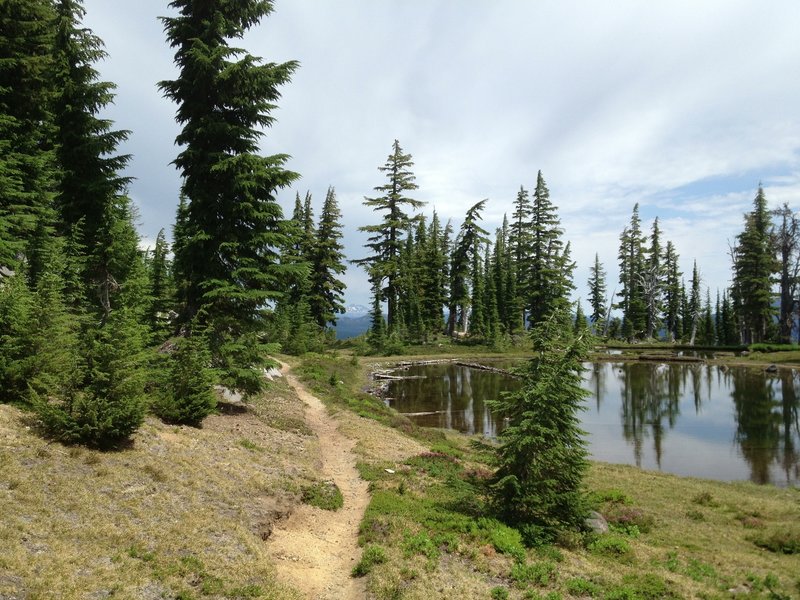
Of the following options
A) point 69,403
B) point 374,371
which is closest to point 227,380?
point 69,403

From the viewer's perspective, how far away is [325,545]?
9.83m

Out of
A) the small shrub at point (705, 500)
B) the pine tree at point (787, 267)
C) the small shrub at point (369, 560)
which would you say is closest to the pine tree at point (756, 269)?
the pine tree at point (787, 267)

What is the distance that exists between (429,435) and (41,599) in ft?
58.0

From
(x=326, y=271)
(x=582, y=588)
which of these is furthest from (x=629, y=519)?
(x=326, y=271)

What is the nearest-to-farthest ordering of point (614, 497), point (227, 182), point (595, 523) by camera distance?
point (595, 523)
point (614, 497)
point (227, 182)

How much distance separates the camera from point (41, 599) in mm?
5191

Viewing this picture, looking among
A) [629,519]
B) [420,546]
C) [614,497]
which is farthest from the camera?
[614,497]

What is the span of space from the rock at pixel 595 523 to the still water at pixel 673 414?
2.14 m

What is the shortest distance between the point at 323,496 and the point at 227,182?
11439 mm

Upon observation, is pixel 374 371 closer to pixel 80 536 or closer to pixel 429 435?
pixel 429 435

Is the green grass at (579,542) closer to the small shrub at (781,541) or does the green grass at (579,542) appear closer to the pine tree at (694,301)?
the small shrub at (781,541)

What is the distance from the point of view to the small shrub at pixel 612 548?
1042 centimetres

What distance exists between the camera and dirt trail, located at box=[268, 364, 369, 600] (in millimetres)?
8188

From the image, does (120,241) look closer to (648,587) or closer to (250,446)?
(250,446)
